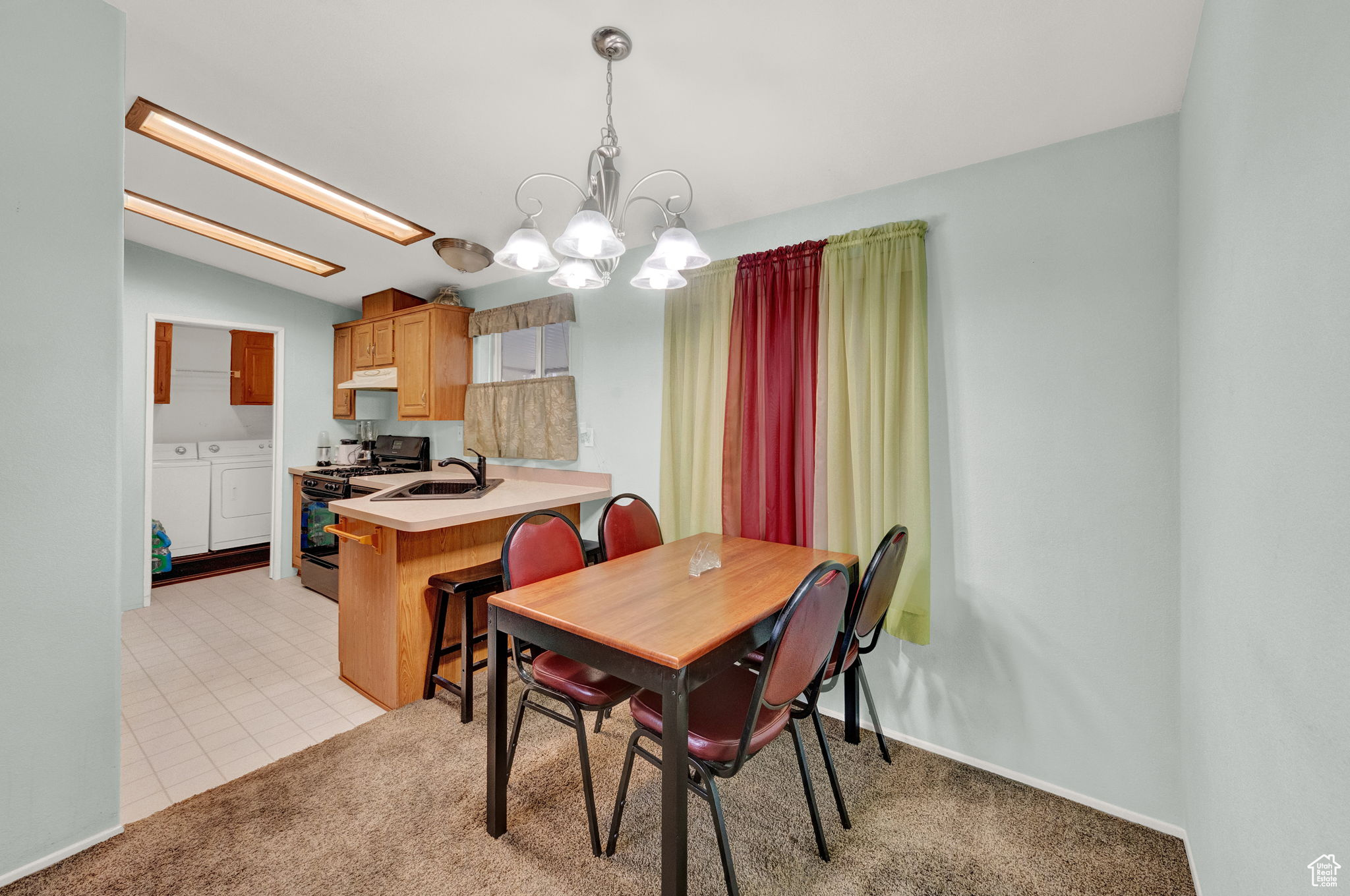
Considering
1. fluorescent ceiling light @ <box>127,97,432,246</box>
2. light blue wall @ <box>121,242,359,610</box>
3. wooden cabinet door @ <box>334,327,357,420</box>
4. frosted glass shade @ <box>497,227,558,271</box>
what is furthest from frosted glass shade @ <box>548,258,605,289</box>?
wooden cabinet door @ <box>334,327,357,420</box>

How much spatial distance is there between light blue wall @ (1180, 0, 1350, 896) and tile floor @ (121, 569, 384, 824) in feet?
9.75

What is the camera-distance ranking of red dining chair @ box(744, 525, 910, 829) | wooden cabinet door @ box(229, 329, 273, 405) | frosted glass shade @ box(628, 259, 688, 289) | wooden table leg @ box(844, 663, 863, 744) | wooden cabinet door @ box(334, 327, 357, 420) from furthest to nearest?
wooden cabinet door @ box(229, 329, 273, 405) < wooden cabinet door @ box(334, 327, 357, 420) < wooden table leg @ box(844, 663, 863, 744) < frosted glass shade @ box(628, 259, 688, 289) < red dining chair @ box(744, 525, 910, 829)

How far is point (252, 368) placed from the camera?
5242mm

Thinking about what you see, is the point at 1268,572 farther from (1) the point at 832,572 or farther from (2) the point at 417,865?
(2) the point at 417,865

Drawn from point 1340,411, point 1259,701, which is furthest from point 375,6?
point 1259,701

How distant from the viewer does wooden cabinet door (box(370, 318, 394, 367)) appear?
13.9ft

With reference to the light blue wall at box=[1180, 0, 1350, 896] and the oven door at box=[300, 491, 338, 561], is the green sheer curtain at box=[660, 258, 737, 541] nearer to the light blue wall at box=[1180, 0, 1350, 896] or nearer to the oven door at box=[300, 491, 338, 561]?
the light blue wall at box=[1180, 0, 1350, 896]

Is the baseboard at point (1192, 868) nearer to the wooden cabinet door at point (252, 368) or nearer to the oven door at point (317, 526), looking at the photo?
the oven door at point (317, 526)

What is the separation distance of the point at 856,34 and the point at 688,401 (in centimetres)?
165

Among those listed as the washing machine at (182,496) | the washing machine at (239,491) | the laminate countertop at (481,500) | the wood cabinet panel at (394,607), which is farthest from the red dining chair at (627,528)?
the washing machine at (182,496)

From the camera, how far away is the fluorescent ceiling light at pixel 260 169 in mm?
2314

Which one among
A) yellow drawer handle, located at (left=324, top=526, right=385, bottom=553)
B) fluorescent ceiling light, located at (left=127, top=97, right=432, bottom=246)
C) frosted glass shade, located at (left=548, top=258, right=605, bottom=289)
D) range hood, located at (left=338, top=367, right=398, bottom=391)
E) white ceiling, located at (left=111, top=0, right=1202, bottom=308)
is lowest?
yellow drawer handle, located at (left=324, top=526, right=385, bottom=553)

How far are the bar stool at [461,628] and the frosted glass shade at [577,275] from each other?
1295mm

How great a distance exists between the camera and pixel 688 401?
2791 mm
